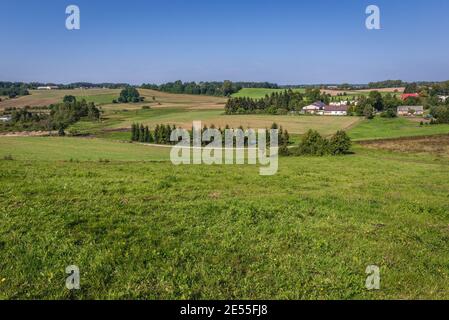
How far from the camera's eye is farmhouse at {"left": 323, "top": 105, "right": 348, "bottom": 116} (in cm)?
14475

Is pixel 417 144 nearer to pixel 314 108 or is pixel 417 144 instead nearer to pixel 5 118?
pixel 314 108

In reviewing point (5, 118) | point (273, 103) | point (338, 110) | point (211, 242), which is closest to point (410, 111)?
point (338, 110)

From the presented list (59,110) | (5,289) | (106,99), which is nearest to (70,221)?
(5,289)

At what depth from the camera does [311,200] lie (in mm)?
13727

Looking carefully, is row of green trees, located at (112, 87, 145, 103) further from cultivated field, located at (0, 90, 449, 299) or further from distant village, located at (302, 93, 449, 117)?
cultivated field, located at (0, 90, 449, 299)

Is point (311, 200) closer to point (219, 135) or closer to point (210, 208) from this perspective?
point (210, 208)

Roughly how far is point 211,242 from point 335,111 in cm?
14676

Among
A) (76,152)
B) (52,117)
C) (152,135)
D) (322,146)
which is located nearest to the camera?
(322,146)

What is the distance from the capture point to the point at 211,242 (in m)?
9.18

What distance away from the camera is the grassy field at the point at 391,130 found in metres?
84.7

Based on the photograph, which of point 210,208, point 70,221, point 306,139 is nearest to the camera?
point 70,221

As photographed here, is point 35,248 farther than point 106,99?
No

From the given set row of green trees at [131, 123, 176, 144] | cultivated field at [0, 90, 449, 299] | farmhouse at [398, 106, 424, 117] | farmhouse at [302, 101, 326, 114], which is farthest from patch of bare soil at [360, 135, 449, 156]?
farmhouse at [302, 101, 326, 114]

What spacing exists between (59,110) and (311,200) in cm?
12298
